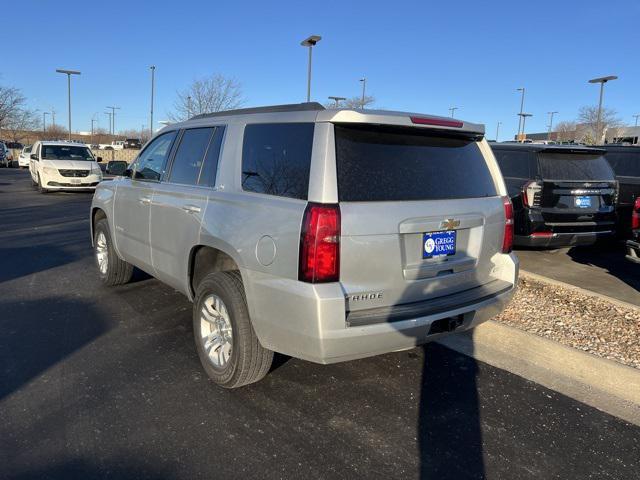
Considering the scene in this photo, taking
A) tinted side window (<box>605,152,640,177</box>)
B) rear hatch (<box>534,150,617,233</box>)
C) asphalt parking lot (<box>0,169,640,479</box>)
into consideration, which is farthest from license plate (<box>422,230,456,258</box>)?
tinted side window (<box>605,152,640,177</box>)

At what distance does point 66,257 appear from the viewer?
745 cm

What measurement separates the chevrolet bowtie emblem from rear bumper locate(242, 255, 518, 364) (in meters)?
0.48

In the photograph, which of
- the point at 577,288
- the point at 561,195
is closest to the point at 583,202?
the point at 561,195

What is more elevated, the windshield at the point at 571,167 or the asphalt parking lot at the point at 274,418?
the windshield at the point at 571,167

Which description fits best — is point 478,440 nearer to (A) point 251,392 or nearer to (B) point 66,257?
(A) point 251,392

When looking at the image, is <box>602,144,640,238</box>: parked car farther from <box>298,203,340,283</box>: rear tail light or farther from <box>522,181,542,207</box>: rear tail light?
<box>298,203,340,283</box>: rear tail light

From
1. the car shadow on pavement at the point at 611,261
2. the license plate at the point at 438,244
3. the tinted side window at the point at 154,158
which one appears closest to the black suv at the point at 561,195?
the car shadow on pavement at the point at 611,261

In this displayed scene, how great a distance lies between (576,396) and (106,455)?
307 centimetres

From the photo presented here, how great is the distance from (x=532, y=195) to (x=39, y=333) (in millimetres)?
6121

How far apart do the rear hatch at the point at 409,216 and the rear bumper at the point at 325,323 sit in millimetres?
106

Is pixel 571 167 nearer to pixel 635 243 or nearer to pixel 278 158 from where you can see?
pixel 635 243

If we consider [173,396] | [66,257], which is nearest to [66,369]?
[173,396]

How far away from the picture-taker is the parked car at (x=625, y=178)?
8.02 m

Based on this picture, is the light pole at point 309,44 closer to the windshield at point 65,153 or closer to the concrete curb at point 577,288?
the windshield at point 65,153
